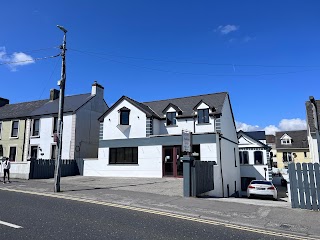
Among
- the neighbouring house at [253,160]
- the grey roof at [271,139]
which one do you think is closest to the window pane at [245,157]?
the neighbouring house at [253,160]

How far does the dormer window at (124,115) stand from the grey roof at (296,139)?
44822mm

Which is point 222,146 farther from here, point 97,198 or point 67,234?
point 67,234

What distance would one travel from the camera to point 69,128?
28.8 m

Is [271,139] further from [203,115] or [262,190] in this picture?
[262,190]

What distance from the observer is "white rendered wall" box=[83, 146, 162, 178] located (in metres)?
23.1

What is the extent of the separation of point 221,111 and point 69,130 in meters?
16.9

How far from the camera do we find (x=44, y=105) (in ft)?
109

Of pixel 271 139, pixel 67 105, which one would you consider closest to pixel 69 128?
pixel 67 105

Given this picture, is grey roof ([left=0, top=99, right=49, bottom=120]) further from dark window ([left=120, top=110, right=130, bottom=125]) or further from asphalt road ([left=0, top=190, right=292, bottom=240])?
asphalt road ([left=0, top=190, right=292, bottom=240])

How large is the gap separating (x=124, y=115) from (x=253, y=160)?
21.0m

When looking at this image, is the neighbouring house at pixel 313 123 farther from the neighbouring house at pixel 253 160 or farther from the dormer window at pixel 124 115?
the dormer window at pixel 124 115

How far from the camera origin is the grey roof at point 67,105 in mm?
30097

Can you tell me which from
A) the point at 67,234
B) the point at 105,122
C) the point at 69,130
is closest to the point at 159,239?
the point at 67,234

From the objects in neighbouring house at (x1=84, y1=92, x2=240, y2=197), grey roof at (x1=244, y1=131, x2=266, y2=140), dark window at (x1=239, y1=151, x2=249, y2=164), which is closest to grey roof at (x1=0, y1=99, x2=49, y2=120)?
neighbouring house at (x1=84, y1=92, x2=240, y2=197)
